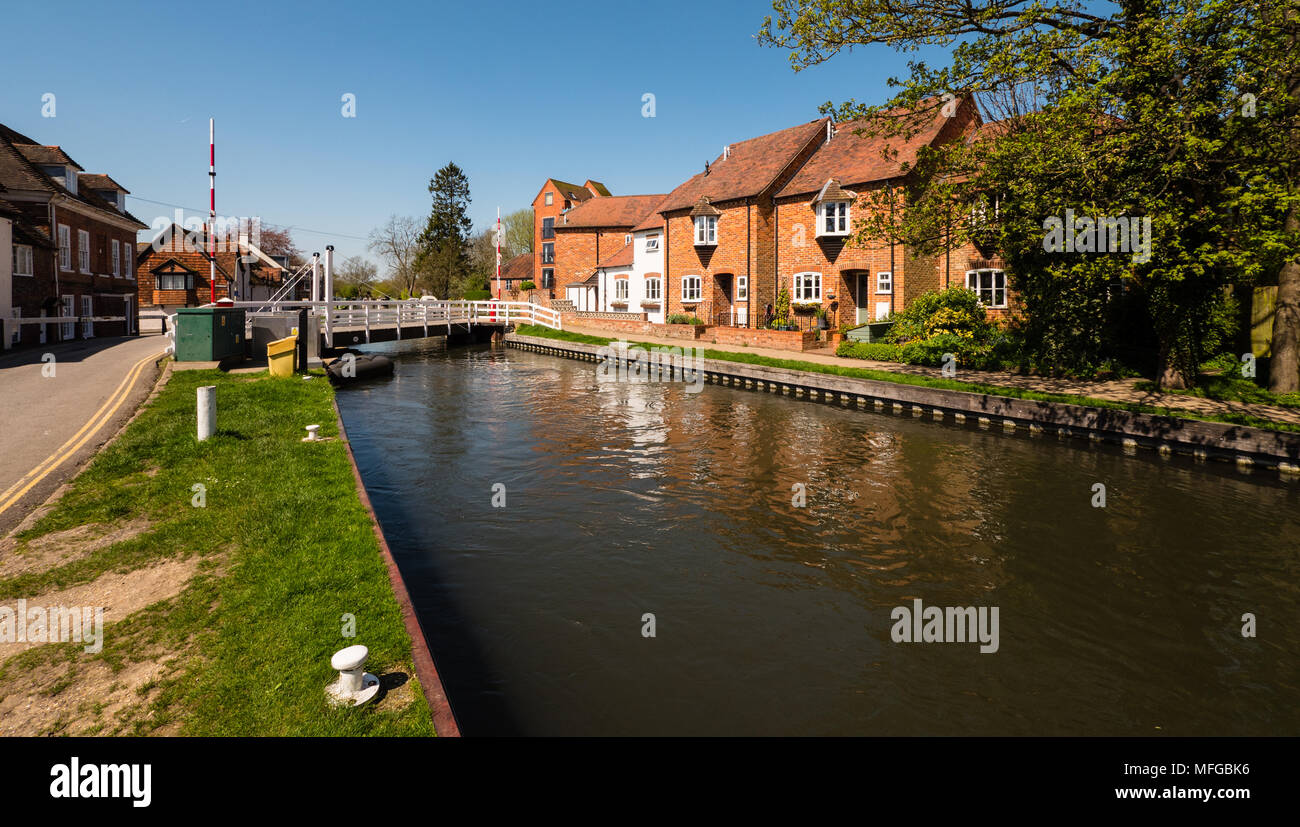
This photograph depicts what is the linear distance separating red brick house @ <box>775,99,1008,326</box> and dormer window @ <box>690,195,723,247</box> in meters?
3.82

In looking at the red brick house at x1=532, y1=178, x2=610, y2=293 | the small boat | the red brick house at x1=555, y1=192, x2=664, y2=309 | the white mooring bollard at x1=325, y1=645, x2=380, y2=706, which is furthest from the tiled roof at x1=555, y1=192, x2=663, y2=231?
the white mooring bollard at x1=325, y1=645, x2=380, y2=706

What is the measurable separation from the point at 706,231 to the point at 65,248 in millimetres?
29689

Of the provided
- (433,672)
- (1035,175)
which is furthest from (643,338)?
(433,672)

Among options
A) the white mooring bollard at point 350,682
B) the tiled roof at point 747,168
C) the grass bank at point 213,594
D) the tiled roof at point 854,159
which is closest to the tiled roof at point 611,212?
the tiled roof at point 747,168

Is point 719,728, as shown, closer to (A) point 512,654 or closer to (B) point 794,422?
(A) point 512,654

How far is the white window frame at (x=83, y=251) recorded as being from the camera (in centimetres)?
3023

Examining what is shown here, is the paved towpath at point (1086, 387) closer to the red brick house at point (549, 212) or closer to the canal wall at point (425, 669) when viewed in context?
the canal wall at point (425, 669)

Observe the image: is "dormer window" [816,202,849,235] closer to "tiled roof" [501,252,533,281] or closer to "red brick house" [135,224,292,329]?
"red brick house" [135,224,292,329]

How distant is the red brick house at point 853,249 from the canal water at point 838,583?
49.3 ft

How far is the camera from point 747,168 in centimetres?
3894

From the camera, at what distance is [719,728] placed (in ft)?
19.0

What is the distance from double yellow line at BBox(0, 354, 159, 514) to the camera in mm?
8469

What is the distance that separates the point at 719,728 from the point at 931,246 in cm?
1809

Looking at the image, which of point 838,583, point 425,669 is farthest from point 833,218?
point 425,669
